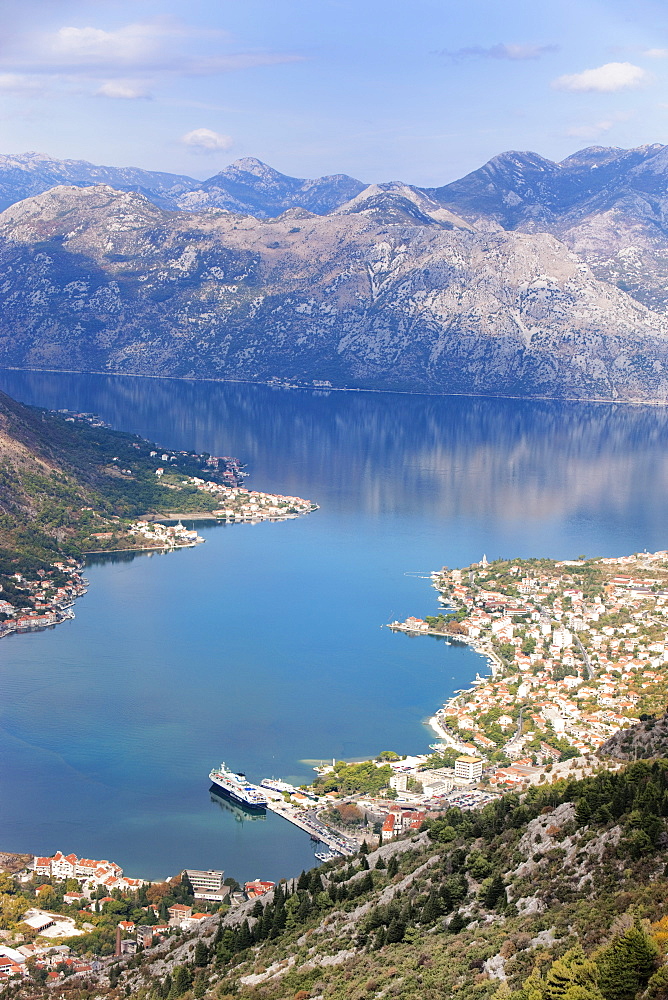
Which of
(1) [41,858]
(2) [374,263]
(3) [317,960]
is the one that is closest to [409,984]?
Answer: (3) [317,960]

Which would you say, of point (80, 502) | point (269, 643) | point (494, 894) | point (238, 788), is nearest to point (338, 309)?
point (80, 502)

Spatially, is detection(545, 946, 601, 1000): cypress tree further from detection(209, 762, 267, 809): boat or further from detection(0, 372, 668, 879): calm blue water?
detection(209, 762, 267, 809): boat

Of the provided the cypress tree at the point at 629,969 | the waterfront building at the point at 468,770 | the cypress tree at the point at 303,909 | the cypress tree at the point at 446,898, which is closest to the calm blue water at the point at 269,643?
the waterfront building at the point at 468,770

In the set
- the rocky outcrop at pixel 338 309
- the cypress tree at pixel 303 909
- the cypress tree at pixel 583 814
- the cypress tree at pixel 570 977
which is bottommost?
the cypress tree at pixel 303 909

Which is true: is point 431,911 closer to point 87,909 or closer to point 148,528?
point 87,909

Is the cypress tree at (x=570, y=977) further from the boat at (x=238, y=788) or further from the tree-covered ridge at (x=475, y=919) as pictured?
the boat at (x=238, y=788)

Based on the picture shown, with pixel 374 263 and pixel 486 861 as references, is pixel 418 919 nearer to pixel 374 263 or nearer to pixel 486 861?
pixel 486 861
